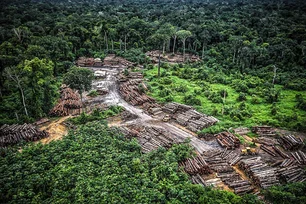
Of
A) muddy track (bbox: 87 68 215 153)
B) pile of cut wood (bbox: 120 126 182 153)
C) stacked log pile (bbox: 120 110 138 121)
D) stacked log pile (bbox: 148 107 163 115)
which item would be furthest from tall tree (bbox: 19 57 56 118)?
stacked log pile (bbox: 148 107 163 115)

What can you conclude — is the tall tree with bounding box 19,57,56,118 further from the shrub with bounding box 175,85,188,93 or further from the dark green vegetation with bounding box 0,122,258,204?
the shrub with bounding box 175,85,188,93

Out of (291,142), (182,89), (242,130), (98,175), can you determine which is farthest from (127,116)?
(291,142)

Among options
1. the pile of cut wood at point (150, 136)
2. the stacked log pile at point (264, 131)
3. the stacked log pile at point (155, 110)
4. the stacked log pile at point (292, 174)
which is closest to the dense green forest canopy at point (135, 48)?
the stacked log pile at point (264, 131)

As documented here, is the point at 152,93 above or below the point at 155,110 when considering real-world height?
above

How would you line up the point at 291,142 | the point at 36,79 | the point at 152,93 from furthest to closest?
the point at 152,93
the point at 36,79
the point at 291,142

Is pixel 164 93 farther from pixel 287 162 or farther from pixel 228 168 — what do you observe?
pixel 287 162

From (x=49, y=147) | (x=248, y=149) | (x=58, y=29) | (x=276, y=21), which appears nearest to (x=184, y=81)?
(x=248, y=149)

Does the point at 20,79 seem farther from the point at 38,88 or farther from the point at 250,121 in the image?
the point at 250,121
